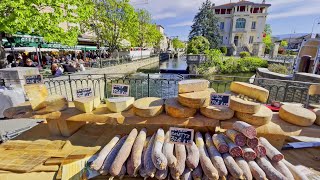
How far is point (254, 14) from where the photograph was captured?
4112 centimetres

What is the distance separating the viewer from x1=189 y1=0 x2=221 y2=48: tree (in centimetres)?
3875

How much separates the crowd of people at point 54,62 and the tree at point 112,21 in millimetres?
3463

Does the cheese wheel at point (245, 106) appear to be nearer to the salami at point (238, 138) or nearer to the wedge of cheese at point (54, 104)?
the salami at point (238, 138)

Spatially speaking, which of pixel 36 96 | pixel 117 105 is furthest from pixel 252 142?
pixel 36 96

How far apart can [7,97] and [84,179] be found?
4862 mm

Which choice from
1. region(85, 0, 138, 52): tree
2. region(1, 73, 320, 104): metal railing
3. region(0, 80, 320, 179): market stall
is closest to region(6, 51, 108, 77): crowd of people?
region(1, 73, 320, 104): metal railing

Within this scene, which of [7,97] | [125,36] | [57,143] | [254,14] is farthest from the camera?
[254,14]

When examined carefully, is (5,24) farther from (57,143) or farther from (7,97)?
(57,143)

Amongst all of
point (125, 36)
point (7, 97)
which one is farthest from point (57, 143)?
point (125, 36)

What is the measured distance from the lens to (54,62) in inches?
540

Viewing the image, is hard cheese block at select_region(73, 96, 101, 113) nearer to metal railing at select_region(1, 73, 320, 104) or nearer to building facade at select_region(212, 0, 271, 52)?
metal railing at select_region(1, 73, 320, 104)

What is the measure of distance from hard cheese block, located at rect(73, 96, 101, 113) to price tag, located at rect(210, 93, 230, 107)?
62.7 inches

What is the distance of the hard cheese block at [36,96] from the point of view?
228 cm

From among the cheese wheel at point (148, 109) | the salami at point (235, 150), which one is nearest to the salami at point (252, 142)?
the salami at point (235, 150)
